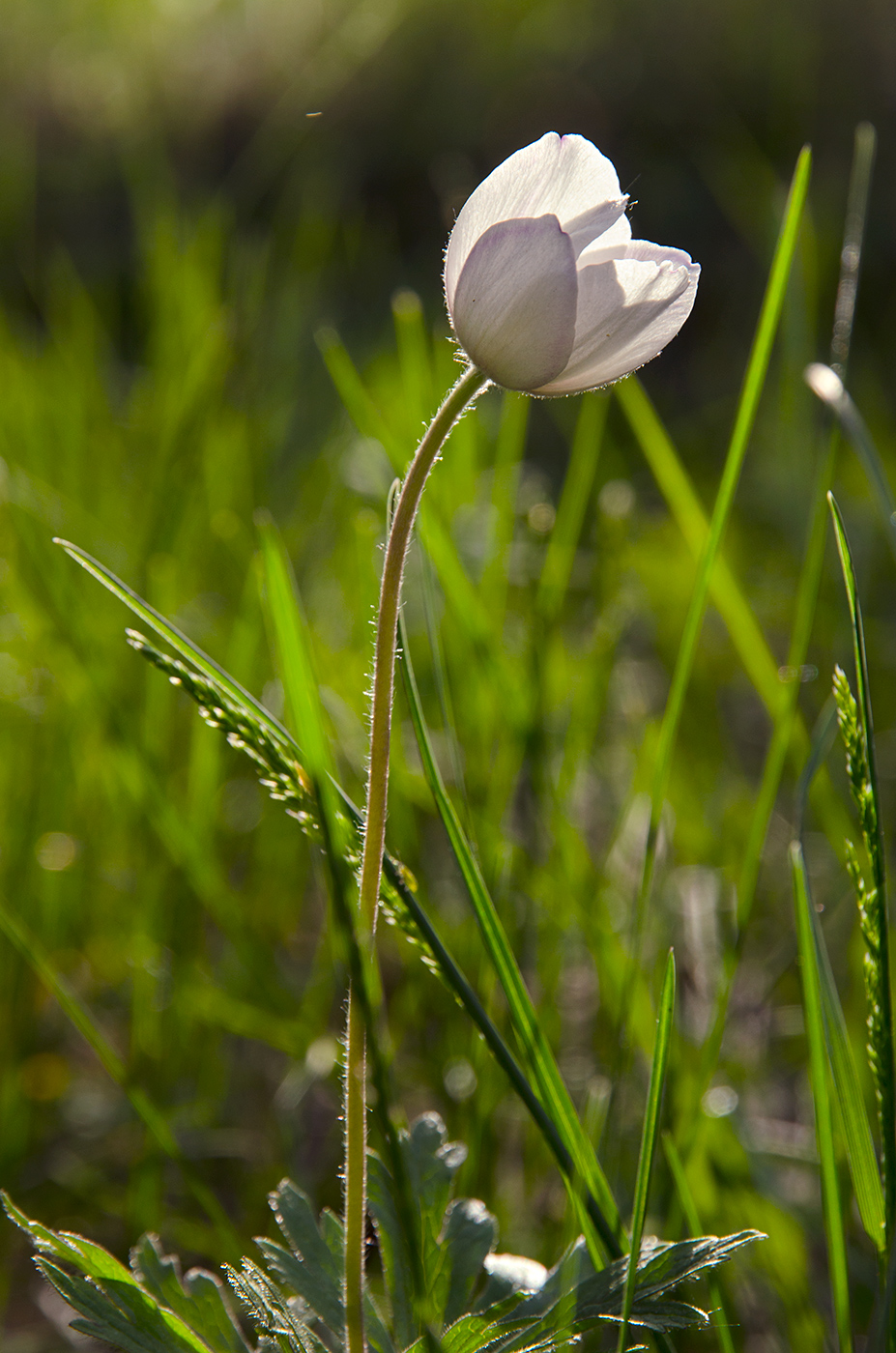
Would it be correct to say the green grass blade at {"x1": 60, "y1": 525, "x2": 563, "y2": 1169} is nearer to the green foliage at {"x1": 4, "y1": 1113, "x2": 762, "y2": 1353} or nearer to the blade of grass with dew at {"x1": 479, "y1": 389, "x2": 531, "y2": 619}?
the green foliage at {"x1": 4, "y1": 1113, "x2": 762, "y2": 1353}

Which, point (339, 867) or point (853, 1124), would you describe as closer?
point (339, 867)

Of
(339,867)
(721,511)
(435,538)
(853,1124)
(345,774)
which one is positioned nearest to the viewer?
(339,867)

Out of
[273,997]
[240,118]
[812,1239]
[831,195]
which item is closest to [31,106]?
[240,118]

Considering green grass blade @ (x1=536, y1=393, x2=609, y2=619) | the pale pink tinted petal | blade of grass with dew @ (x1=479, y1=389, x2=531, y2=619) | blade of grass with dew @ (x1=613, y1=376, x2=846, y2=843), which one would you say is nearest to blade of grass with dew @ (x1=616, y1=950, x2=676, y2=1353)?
the pale pink tinted petal

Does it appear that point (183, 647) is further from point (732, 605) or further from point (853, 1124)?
point (732, 605)

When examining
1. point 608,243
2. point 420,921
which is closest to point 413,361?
point 608,243

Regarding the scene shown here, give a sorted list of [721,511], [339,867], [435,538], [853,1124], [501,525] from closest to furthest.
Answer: [339,867] < [853,1124] < [721,511] < [435,538] < [501,525]
